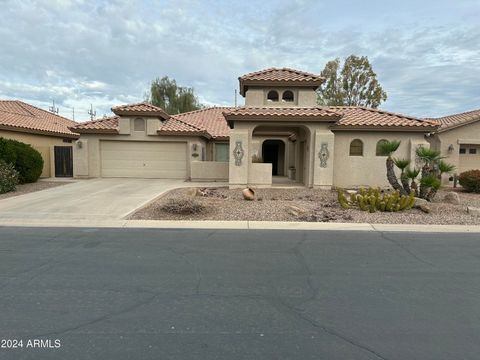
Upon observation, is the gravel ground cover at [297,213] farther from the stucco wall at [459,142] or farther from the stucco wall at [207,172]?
the stucco wall at [459,142]

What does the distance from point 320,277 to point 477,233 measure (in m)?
5.91

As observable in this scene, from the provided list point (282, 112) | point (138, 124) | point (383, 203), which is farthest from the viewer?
point (138, 124)

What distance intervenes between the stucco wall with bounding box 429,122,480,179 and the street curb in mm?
12132

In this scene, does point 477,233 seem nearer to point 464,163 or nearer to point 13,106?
point 464,163

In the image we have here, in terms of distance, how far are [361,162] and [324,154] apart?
2.29 m

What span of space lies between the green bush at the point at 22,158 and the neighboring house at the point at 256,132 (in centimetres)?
299

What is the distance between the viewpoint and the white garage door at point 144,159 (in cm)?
2006

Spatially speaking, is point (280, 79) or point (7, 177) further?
point (280, 79)

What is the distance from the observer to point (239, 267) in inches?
214

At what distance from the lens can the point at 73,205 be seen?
1073cm

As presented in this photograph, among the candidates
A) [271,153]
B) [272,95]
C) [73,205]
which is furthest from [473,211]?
[271,153]

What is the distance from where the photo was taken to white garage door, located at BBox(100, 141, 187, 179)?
2006 centimetres

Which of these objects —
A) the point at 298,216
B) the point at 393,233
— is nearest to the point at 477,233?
the point at 393,233

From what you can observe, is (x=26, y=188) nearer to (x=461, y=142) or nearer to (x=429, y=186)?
(x=429, y=186)
